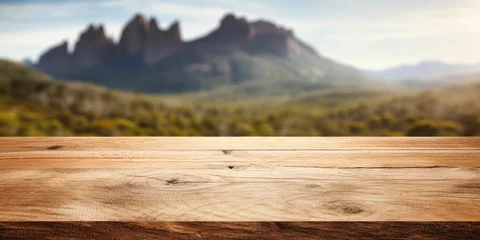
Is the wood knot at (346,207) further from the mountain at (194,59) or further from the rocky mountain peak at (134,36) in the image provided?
the rocky mountain peak at (134,36)

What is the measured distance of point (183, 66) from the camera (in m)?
122

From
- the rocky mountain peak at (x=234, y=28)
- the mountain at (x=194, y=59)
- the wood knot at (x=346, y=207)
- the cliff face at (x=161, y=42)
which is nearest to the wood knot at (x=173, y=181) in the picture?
the wood knot at (x=346, y=207)

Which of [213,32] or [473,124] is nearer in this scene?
[473,124]

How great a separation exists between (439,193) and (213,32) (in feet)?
450

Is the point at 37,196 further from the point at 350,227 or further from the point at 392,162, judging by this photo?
the point at 392,162

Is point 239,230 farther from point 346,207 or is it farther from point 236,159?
point 236,159

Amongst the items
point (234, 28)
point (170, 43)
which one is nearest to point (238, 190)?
point (170, 43)

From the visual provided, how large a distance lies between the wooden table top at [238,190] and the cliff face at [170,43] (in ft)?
415

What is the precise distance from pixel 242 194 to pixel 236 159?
32 cm

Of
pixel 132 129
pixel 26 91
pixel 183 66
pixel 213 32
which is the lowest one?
pixel 132 129

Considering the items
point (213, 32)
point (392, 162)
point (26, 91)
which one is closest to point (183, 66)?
point (213, 32)

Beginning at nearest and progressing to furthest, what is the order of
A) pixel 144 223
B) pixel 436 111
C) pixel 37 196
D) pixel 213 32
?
pixel 144 223 < pixel 37 196 < pixel 436 111 < pixel 213 32

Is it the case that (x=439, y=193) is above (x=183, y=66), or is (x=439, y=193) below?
below

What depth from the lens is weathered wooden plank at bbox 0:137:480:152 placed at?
130 centimetres
